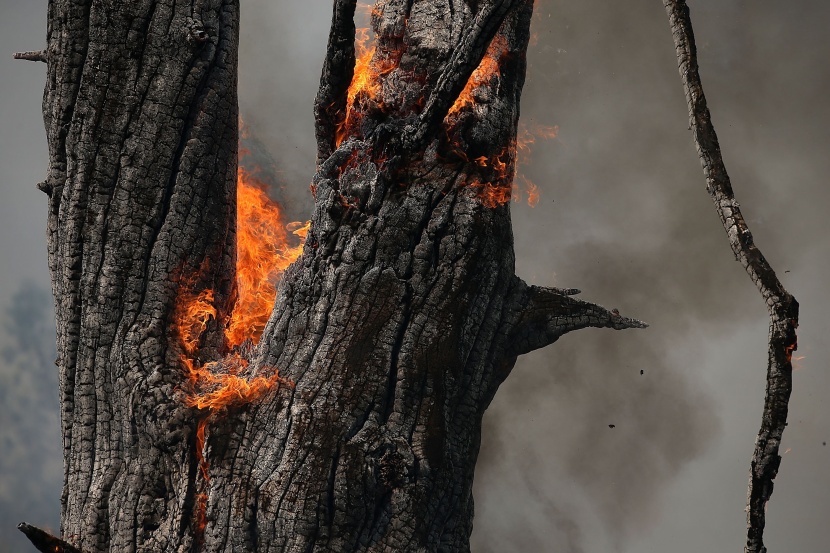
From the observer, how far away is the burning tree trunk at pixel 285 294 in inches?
196

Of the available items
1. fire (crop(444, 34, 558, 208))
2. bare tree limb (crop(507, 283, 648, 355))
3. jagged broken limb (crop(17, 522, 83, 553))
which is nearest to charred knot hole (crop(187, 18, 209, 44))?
fire (crop(444, 34, 558, 208))

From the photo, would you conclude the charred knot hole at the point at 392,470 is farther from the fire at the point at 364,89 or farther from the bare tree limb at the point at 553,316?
the fire at the point at 364,89

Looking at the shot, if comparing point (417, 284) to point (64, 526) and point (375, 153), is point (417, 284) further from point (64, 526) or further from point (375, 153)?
point (64, 526)

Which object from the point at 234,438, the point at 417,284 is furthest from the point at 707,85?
the point at 234,438

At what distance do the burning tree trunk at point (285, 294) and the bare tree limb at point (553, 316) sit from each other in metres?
0.02

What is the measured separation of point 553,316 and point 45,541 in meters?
3.33

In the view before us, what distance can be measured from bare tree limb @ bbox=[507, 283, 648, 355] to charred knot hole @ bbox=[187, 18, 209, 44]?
2587 millimetres

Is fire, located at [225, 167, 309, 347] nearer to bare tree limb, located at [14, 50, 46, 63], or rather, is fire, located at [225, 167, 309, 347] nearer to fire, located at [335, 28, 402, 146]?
fire, located at [335, 28, 402, 146]

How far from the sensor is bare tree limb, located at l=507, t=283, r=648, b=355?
5.65 m

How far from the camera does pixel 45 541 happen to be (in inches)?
177

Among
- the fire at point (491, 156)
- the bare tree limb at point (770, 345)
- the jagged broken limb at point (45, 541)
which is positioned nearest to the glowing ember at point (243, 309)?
the jagged broken limb at point (45, 541)

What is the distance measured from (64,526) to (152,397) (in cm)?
115

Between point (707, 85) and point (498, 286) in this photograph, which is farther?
point (707, 85)

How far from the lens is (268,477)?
4949 mm
